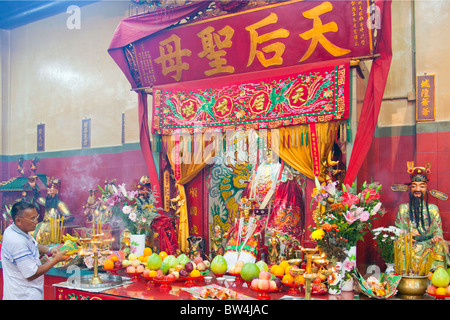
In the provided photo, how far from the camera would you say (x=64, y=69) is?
7.44 m

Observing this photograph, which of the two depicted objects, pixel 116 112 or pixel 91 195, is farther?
pixel 116 112

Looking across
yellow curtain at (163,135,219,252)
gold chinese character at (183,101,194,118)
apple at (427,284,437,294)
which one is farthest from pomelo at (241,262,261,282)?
gold chinese character at (183,101,194,118)

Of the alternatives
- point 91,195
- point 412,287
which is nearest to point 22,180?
point 91,195

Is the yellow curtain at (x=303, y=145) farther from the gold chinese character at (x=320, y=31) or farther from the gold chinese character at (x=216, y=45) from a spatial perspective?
the gold chinese character at (x=216, y=45)

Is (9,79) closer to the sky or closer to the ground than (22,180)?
closer to the sky

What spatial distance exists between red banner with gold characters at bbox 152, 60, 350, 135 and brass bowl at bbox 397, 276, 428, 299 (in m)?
1.74

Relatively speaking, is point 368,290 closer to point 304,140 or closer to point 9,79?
point 304,140

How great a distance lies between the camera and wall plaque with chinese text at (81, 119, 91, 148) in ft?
23.5

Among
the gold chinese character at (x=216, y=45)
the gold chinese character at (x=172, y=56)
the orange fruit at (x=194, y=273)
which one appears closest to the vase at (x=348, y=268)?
the orange fruit at (x=194, y=273)

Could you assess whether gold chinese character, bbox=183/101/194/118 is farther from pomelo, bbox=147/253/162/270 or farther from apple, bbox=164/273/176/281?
apple, bbox=164/273/176/281

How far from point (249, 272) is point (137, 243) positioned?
168 cm

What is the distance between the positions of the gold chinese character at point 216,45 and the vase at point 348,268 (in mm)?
Answer: 2595

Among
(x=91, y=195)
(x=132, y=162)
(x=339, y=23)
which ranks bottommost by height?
(x=91, y=195)
